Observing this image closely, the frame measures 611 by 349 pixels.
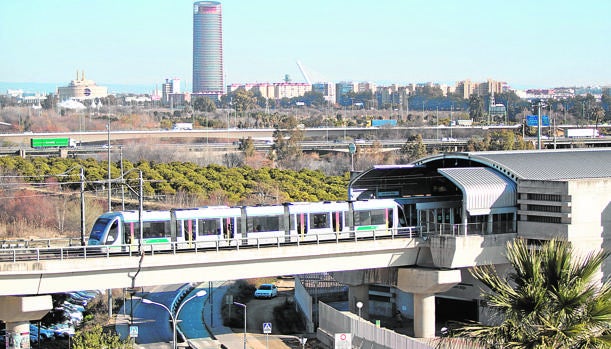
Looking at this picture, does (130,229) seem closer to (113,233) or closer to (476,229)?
(113,233)

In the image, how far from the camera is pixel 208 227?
154 feet

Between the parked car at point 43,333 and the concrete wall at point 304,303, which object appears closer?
the parked car at point 43,333

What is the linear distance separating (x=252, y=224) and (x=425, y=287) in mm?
8880

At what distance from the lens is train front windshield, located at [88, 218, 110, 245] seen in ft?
146

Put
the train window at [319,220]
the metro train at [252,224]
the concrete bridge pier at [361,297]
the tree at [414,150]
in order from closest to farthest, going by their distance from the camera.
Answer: the metro train at [252,224]
the train window at [319,220]
the concrete bridge pier at [361,297]
the tree at [414,150]

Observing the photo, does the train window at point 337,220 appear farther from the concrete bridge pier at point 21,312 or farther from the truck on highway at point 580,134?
the truck on highway at point 580,134

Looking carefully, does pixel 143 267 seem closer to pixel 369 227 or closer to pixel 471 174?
pixel 369 227

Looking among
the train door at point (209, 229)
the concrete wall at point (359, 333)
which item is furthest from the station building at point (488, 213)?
the train door at point (209, 229)

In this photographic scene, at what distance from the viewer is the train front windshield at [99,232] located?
146 feet

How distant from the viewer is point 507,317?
23.7 meters

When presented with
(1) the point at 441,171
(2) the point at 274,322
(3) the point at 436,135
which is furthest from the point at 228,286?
(3) the point at 436,135

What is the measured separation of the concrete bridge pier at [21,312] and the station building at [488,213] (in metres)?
17.5

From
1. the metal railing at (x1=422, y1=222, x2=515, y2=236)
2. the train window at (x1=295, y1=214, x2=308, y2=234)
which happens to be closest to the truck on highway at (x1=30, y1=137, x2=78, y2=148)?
the train window at (x1=295, y1=214, x2=308, y2=234)

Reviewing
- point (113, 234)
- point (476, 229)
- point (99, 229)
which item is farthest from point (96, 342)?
point (476, 229)
